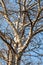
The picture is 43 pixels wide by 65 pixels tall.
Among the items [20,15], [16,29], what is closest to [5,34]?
[16,29]

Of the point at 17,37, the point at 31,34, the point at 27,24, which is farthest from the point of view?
the point at 27,24

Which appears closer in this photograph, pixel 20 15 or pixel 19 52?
pixel 19 52

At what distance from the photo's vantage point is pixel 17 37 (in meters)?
8.92

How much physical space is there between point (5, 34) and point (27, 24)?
101 cm

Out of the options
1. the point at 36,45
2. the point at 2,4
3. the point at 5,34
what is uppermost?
the point at 2,4

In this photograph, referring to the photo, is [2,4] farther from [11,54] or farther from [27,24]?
[11,54]

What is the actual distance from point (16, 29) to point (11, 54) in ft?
3.12

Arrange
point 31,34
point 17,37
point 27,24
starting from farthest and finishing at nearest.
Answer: point 27,24 < point 17,37 < point 31,34

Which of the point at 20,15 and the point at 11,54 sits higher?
the point at 20,15

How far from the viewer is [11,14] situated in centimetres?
975

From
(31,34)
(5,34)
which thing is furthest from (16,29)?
(31,34)

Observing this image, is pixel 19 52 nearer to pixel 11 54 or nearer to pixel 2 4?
pixel 11 54

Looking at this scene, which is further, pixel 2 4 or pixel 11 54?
pixel 2 4

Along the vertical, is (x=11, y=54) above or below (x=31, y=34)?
below
